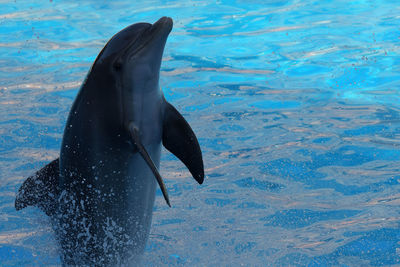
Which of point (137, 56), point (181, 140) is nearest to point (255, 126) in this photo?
point (181, 140)

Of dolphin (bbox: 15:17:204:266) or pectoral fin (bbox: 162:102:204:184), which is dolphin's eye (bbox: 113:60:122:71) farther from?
pectoral fin (bbox: 162:102:204:184)

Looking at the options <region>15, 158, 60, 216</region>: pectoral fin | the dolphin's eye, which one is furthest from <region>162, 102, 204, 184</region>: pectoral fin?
<region>15, 158, 60, 216</region>: pectoral fin

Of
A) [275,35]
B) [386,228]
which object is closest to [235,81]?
[275,35]

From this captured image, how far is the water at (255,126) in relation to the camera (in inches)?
192

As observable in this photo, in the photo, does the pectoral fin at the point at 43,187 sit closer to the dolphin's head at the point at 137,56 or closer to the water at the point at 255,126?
the dolphin's head at the point at 137,56

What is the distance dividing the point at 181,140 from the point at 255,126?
11.7 feet

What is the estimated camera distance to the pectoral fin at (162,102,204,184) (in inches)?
136

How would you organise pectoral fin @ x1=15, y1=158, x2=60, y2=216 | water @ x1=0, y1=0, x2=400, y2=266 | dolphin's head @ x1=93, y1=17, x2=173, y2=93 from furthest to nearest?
water @ x1=0, y1=0, x2=400, y2=266 < pectoral fin @ x1=15, y1=158, x2=60, y2=216 < dolphin's head @ x1=93, y1=17, x2=173, y2=93

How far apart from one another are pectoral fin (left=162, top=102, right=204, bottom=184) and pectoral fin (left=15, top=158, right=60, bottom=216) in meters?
0.84

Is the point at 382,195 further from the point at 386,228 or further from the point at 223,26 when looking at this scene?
the point at 223,26

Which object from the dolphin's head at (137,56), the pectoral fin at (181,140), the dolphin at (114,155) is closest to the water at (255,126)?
the dolphin at (114,155)

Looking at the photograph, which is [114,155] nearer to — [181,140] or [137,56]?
[181,140]

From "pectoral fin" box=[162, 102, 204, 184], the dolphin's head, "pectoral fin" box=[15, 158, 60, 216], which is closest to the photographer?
the dolphin's head

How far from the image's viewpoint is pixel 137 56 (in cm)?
317
